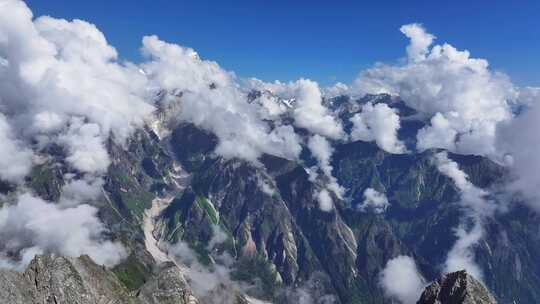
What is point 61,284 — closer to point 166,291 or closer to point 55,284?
point 55,284

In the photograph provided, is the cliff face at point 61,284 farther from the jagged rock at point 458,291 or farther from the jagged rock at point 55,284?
the jagged rock at point 458,291

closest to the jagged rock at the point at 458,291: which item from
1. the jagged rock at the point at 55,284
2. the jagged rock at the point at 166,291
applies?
the jagged rock at the point at 166,291

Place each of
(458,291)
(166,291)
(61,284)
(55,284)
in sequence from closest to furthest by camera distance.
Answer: (458,291), (55,284), (61,284), (166,291)

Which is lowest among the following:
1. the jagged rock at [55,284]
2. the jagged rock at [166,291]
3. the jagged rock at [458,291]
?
the jagged rock at [55,284]

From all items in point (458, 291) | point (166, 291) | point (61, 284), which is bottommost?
point (61, 284)

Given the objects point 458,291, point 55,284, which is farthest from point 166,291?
point 458,291

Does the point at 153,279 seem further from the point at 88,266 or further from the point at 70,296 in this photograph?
the point at 70,296

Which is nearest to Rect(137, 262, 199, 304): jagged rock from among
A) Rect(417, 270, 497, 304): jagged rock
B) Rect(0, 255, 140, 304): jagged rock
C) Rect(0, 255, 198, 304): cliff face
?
Rect(0, 255, 198, 304): cliff face

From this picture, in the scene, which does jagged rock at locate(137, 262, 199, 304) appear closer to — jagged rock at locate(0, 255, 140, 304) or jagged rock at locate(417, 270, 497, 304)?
jagged rock at locate(0, 255, 140, 304)

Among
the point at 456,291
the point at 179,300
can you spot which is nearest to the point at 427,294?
the point at 456,291
